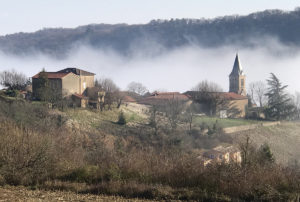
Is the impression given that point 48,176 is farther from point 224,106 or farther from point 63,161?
point 224,106

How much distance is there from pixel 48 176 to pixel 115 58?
146 meters

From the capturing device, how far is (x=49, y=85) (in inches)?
1347

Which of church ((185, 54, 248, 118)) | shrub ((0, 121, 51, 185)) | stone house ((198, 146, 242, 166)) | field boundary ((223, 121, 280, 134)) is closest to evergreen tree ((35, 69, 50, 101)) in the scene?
stone house ((198, 146, 242, 166))

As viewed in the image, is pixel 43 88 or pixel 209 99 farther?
pixel 209 99

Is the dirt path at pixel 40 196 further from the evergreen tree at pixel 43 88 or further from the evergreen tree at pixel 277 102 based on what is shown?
the evergreen tree at pixel 277 102

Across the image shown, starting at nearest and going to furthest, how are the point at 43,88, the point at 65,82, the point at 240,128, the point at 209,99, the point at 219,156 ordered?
the point at 219,156
the point at 43,88
the point at 65,82
the point at 240,128
the point at 209,99

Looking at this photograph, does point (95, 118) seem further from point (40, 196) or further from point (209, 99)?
point (40, 196)

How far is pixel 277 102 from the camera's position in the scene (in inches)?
2002

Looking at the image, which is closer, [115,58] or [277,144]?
[277,144]

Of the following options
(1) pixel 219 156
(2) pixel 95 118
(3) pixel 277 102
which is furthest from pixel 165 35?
(1) pixel 219 156

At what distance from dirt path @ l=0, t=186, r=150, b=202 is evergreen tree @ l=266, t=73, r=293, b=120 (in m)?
43.9

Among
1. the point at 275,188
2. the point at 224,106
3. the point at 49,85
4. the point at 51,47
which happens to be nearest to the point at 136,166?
the point at 275,188

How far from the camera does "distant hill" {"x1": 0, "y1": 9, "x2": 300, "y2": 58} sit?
121625 mm

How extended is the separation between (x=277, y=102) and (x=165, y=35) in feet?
350
